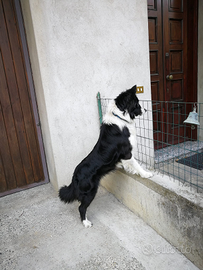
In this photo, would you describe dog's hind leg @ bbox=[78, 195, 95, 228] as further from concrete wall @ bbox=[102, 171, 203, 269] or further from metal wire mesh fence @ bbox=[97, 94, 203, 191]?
metal wire mesh fence @ bbox=[97, 94, 203, 191]

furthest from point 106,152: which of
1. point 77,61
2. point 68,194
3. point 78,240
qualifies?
point 77,61

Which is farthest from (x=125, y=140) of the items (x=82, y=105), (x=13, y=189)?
(x=13, y=189)

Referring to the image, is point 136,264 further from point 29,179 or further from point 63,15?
point 63,15

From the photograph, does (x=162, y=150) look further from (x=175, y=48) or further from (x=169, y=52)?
(x=175, y=48)

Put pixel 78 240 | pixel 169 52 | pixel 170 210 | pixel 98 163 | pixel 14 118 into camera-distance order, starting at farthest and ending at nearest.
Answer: pixel 169 52
pixel 14 118
pixel 98 163
pixel 78 240
pixel 170 210

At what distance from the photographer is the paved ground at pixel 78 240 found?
1.61 meters

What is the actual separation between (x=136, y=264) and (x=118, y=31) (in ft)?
8.65

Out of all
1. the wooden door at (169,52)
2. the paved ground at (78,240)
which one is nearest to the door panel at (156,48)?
the wooden door at (169,52)

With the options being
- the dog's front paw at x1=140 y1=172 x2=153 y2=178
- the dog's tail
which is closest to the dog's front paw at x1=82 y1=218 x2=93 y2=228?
the dog's tail

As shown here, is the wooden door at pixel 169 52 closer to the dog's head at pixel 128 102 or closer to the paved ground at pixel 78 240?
the dog's head at pixel 128 102

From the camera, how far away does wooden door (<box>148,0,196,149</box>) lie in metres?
3.20

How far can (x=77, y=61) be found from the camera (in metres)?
2.49

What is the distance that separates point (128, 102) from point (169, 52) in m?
2.02

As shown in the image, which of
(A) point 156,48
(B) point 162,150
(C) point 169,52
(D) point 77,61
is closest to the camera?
(D) point 77,61
